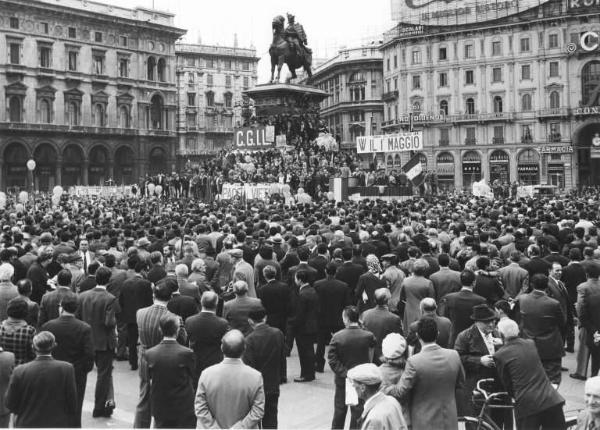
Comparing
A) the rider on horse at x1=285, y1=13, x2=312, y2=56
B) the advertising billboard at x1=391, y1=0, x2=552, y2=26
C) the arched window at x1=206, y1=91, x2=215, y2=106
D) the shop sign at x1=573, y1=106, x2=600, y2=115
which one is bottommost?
the shop sign at x1=573, y1=106, x2=600, y2=115

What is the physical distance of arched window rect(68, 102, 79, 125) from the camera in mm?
65588

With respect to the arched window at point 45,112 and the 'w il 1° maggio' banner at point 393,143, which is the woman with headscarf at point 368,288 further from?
the arched window at point 45,112

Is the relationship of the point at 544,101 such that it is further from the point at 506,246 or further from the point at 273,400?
the point at 273,400

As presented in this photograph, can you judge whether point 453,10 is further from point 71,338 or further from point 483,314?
point 71,338

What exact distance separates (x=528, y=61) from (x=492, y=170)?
36.8 feet

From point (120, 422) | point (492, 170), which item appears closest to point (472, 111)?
point (492, 170)

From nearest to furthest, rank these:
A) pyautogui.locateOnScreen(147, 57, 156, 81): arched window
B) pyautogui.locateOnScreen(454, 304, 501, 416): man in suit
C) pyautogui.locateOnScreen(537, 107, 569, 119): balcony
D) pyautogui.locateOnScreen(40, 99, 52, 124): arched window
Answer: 1. pyautogui.locateOnScreen(454, 304, 501, 416): man in suit
2. pyautogui.locateOnScreen(40, 99, 52, 124): arched window
3. pyautogui.locateOnScreen(537, 107, 569, 119): balcony
4. pyautogui.locateOnScreen(147, 57, 156, 81): arched window

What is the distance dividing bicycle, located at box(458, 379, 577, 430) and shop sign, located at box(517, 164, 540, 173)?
6253cm

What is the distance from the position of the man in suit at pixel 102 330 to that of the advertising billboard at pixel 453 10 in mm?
66235

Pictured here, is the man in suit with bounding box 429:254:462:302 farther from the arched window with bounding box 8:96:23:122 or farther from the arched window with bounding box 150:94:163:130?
the arched window with bounding box 150:94:163:130

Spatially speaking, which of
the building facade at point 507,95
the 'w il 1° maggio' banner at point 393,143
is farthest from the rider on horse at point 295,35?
the building facade at point 507,95

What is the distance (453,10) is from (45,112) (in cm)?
4242

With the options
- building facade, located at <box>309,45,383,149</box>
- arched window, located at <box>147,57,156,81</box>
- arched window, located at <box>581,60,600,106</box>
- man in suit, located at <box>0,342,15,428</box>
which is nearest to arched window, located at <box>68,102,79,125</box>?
arched window, located at <box>147,57,156,81</box>

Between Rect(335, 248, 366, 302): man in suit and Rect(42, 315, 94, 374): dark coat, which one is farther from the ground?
Rect(335, 248, 366, 302): man in suit
